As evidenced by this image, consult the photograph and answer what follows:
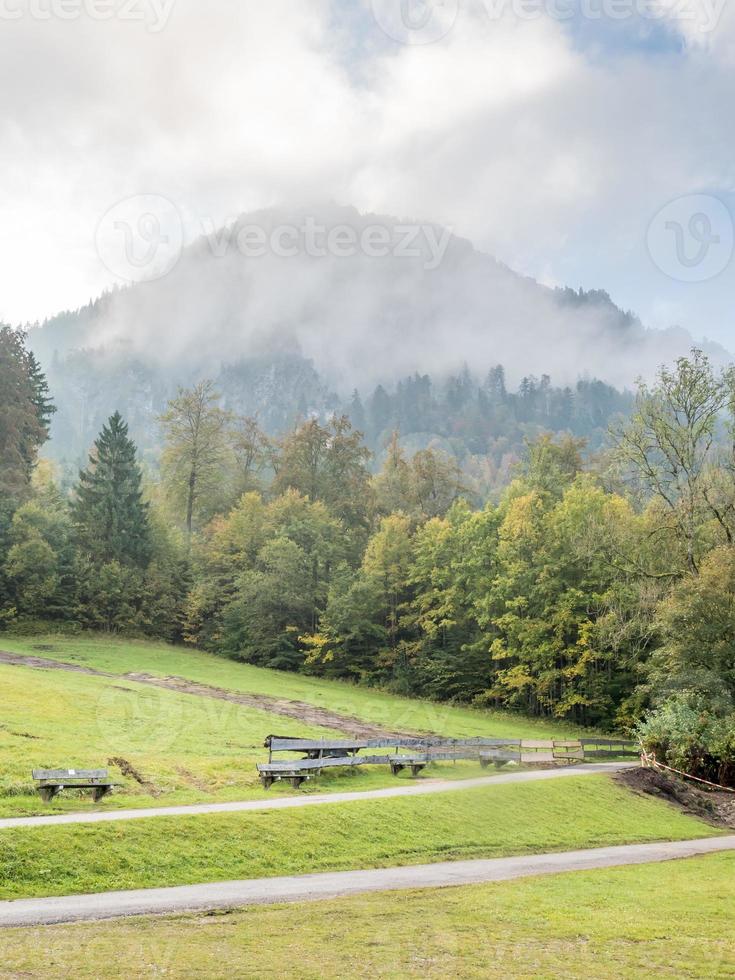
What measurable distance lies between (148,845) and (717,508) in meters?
35.2

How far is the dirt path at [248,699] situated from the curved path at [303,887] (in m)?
19.4

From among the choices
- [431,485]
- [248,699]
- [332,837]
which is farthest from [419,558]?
[332,837]

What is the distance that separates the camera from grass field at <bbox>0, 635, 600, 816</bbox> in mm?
23875

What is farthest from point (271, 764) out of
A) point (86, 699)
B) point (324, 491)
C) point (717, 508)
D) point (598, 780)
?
point (324, 491)

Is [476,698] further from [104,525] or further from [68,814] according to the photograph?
[68,814]

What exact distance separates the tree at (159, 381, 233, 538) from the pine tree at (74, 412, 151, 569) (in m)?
7.17

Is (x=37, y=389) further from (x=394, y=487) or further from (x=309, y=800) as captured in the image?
(x=309, y=800)

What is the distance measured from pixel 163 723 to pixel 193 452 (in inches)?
2030

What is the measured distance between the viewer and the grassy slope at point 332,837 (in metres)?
15.8

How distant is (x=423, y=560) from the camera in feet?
220

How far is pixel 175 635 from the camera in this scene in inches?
2943

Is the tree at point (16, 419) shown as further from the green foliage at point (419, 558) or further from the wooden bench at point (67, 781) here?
the wooden bench at point (67, 781)

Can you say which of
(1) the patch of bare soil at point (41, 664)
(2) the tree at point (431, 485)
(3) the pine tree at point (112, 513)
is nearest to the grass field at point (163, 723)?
(1) the patch of bare soil at point (41, 664)

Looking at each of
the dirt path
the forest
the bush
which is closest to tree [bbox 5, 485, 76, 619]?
the forest
